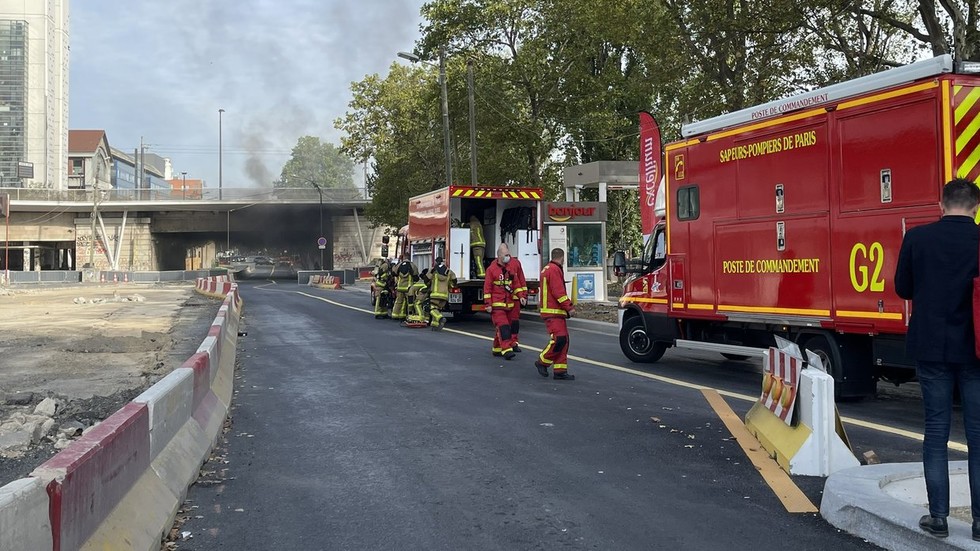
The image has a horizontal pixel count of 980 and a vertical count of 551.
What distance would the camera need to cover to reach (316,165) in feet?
608

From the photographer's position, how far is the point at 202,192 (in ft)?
208

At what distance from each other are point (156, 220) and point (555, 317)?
62.9 metres

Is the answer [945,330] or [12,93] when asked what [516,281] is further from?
[12,93]

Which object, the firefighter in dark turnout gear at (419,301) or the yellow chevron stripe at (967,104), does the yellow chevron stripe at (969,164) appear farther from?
the firefighter in dark turnout gear at (419,301)

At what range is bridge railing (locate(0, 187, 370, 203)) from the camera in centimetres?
6256

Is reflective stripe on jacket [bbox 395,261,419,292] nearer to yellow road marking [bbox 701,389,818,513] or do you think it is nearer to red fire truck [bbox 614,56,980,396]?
red fire truck [bbox 614,56,980,396]

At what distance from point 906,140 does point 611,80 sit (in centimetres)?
2438

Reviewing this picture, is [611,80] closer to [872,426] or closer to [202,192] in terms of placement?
[872,426]

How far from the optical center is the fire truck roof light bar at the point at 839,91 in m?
7.37

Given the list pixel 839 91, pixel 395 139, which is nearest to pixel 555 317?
pixel 839 91

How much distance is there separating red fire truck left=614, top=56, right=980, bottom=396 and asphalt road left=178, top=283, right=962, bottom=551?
772mm

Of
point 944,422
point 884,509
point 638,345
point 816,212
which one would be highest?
point 816,212

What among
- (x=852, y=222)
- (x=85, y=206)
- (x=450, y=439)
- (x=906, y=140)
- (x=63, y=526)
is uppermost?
(x=85, y=206)

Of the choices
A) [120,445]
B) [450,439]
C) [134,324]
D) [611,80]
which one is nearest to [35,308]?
[134,324]
